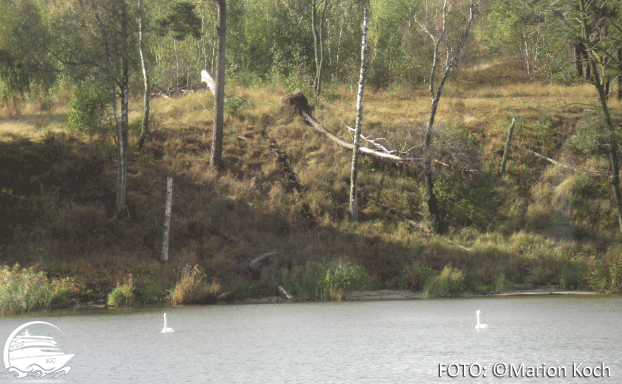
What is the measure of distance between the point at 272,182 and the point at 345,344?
62.7 feet

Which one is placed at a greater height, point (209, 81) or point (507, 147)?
point (209, 81)

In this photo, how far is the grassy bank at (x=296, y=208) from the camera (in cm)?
2322

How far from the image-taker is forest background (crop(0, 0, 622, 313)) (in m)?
A: 23.5

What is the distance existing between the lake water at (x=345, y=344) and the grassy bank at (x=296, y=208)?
3877 mm

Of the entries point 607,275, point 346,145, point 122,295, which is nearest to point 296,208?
point 346,145

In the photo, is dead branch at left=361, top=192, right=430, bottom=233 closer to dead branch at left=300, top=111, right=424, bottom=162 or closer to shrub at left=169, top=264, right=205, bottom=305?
dead branch at left=300, top=111, right=424, bottom=162

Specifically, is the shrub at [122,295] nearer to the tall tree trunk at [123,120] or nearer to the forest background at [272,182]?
the forest background at [272,182]

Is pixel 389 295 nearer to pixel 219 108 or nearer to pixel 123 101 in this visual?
pixel 219 108

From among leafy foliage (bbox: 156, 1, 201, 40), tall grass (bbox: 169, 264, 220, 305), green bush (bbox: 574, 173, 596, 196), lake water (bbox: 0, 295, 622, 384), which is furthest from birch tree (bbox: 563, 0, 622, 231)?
leafy foliage (bbox: 156, 1, 201, 40)

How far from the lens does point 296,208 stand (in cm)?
2930

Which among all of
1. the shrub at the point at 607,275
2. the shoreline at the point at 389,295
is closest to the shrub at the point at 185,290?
the shoreline at the point at 389,295

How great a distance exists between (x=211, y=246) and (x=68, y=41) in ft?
35.8

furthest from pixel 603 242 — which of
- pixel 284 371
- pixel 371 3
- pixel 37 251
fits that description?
pixel 371 3

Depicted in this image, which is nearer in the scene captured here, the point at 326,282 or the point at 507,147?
the point at 326,282
